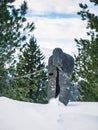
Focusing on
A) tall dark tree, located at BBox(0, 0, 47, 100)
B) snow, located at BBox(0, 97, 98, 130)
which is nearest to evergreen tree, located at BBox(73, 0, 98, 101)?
tall dark tree, located at BBox(0, 0, 47, 100)

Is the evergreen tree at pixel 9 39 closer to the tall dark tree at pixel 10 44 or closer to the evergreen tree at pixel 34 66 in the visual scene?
the tall dark tree at pixel 10 44

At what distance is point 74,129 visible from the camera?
16.8 ft

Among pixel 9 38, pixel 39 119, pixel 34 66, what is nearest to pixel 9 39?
pixel 9 38

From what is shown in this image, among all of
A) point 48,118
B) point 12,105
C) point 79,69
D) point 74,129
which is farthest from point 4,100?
point 79,69

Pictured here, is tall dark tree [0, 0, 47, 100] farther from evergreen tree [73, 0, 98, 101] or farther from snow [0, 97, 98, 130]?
snow [0, 97, 98, 130]

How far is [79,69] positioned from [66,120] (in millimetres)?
15072

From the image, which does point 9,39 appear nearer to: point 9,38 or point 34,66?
point 9,38

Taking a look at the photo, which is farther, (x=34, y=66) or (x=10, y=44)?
(x=34, y=66)

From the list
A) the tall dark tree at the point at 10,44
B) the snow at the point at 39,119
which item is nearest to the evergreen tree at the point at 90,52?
the tall dark tree at the point at 10,44

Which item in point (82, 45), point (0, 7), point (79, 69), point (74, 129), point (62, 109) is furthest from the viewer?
point (79, 69)

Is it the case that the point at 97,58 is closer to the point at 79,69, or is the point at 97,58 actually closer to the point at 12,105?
the point at 79,69

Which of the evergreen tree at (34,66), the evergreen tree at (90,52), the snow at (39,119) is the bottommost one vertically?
the evergreen tree at (34,66)

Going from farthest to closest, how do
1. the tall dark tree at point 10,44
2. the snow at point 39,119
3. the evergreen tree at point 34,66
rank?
the evergreen tree at point 34,66 → the tall dark tree at point 10,44 → the snow at point 39,119

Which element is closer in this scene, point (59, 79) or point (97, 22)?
point (59, 79)
